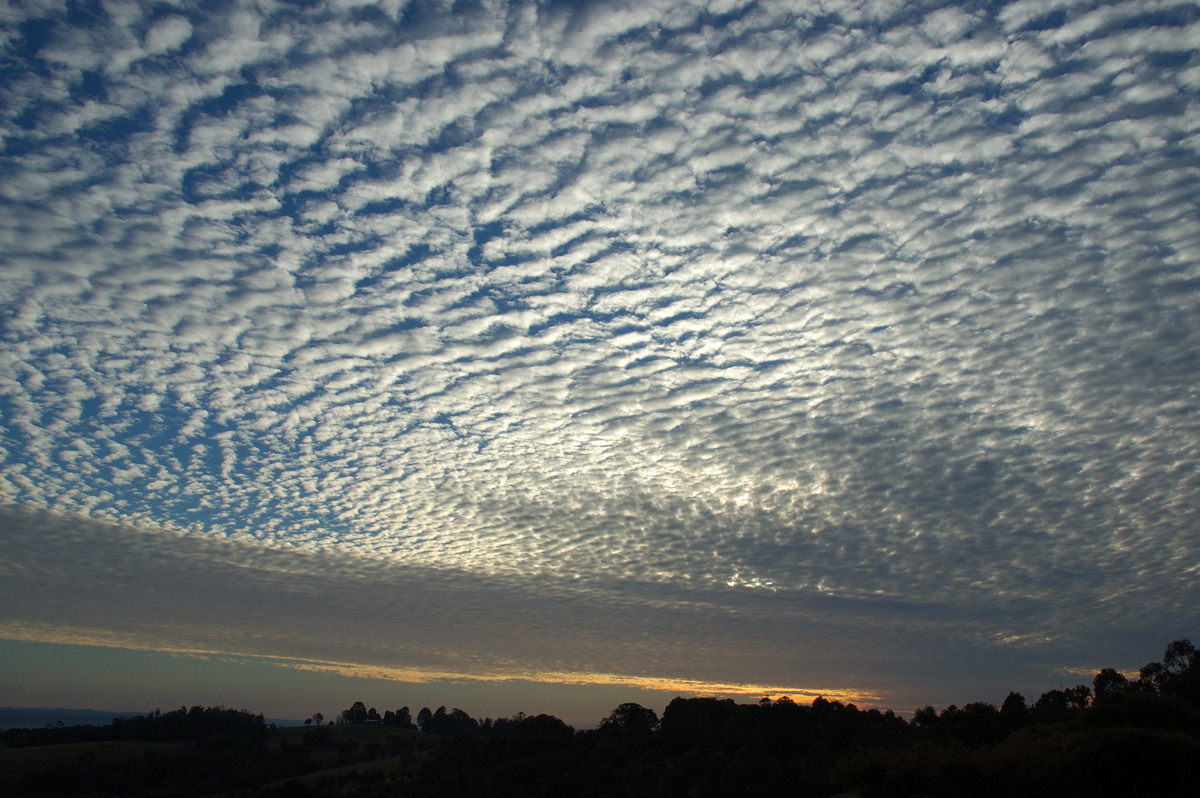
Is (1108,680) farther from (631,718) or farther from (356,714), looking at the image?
(356,714)


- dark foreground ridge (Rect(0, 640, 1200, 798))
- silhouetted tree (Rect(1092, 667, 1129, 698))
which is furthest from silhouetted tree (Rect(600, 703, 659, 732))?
silhouetted tree (Rect(1092, 667, 1129, 698))

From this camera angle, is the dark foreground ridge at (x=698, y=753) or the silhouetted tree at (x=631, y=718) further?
the silhouetted tree at (x=631, y=718)

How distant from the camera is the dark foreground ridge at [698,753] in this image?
30141 millimetres

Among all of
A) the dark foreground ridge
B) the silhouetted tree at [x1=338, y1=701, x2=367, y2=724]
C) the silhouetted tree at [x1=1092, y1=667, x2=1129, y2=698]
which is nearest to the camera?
the dark foreground ridge

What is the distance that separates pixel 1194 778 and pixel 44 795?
12885 centimetres

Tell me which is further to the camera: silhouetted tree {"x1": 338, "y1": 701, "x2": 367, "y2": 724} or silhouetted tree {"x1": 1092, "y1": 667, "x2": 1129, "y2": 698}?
silhouetted tree {"x1": 338, "y1": 701, "x2": 367, "y2": 724}

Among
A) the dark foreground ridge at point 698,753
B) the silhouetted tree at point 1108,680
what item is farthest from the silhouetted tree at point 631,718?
the silhouetted tree at point 1108,680

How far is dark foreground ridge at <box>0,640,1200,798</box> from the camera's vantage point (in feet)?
98.9

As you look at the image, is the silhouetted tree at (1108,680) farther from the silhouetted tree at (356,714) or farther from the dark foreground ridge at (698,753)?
the silhouetted tree at (356,714)

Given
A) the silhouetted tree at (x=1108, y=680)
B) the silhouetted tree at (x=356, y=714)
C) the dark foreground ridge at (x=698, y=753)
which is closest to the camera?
the dark foreground ridge at (x=698, y=753)

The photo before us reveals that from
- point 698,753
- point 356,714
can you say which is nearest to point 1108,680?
point 698,753

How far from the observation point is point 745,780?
54625 mm

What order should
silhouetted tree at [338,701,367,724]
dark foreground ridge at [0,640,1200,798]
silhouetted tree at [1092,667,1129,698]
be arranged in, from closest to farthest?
dark foreground ridge at [0,640,1200,798], silhouetted tree at [1092,667,1129,698], silhouetted tree at [338,701,367,724]

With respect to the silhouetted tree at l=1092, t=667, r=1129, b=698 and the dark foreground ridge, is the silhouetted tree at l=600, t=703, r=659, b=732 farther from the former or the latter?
the silhouetted tree at l=1092, t=667, r=1129, b=698
